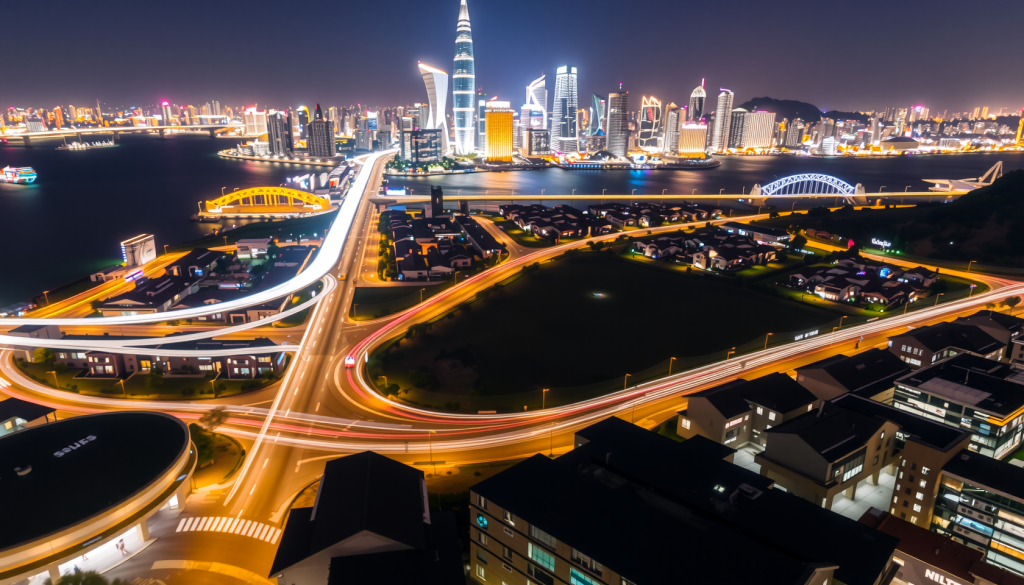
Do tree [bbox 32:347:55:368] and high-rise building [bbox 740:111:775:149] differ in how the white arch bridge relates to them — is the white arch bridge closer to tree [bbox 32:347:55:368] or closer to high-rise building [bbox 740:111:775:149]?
tree [bbox 32:347:55:368]

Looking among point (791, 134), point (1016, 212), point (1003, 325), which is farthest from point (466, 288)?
point (791, 134)

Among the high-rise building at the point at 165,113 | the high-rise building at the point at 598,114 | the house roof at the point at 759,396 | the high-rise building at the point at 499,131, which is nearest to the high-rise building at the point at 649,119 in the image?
the high-rise building at the point at 598,114

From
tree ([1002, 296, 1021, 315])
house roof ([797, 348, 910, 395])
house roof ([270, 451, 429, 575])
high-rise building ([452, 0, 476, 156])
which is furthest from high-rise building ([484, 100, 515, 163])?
house roof ([270, 451, 429, 575])

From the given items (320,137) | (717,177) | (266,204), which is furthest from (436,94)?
(266,204)

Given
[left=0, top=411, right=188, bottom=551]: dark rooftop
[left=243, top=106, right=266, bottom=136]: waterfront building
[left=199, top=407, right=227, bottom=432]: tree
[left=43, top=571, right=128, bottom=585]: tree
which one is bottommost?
[left=199, top=407, right=227, bottom=432]: tree

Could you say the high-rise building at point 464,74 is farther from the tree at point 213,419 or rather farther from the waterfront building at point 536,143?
the tree at point 213,419

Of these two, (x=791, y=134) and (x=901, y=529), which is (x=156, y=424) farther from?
(x=791, y=134)

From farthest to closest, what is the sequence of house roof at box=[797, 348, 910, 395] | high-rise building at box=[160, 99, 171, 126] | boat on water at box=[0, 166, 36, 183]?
1. high-rise building at box=[160, 99, 171, 126]
2. boat on water at box=[0, 166, 36, 183]
3. house roof at box=[797, 348, 910, 395]
